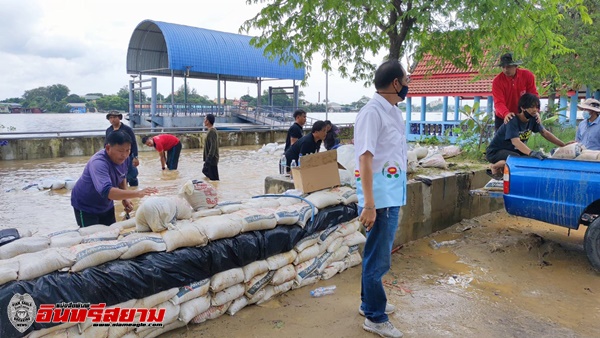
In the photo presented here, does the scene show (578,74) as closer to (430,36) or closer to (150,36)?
(430,36)

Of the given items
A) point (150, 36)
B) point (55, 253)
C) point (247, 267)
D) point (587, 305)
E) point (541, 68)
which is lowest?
point (587, 305)

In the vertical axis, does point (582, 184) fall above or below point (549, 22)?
below

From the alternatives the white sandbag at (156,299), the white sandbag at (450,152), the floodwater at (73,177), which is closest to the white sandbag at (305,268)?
the white sandbag at (156,299)

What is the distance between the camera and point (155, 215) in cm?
293

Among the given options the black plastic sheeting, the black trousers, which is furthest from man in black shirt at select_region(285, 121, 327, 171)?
the black trousers

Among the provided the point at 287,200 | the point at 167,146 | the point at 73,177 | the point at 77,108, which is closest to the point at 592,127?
the point at 287,200

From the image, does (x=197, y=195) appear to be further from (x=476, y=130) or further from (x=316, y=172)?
(x=476, y=130)

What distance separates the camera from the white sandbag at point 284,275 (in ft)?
11.4

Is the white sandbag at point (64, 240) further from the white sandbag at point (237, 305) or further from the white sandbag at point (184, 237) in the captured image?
the white sandbag at point (237, 305)

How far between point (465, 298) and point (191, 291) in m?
2.32

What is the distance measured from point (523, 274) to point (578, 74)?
417 inches

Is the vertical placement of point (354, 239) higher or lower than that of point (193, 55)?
lower

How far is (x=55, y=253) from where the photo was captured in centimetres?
248

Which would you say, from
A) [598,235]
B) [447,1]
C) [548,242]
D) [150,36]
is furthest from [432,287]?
[150,36]
